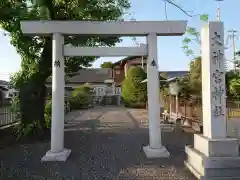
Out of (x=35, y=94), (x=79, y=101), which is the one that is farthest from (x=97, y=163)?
(x=79, y=101)

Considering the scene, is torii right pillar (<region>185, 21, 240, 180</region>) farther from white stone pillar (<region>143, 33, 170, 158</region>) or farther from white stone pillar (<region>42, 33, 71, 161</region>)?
white stone pillar (<region>42, 33, 71, 161</region>)

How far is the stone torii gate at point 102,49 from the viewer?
7.52 m

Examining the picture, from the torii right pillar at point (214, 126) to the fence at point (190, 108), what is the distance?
21.7ft

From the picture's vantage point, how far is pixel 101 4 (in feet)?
34.9

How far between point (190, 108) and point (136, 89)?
14.8 m

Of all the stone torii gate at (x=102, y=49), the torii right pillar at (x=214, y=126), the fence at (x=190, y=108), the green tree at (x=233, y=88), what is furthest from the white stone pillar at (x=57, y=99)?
the green tree at (x=233, y=88)

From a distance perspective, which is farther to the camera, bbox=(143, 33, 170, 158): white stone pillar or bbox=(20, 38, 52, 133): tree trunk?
bbox=(20, 38, 52, 133): tree trunk

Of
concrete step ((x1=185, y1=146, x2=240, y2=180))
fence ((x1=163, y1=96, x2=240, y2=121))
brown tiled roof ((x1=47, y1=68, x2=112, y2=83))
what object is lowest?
concrete step ((x1=185, y1=146, x2=240, y2=180))

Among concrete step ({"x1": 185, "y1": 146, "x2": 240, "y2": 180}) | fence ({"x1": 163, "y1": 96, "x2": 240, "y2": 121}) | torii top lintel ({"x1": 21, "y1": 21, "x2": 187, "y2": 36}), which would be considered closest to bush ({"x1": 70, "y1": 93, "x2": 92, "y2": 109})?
fence ({"x1": 163, "y1": 96, "x2": 240, "y2": 121})

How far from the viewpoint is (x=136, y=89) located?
28250mm

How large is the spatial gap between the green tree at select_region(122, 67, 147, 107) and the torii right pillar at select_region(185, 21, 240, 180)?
21712 millimetres

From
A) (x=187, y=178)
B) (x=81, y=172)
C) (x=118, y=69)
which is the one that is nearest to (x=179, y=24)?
(x=187, y=178)

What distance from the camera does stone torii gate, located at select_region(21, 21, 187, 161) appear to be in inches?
296

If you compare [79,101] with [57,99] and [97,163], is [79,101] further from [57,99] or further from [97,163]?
[97,163]
